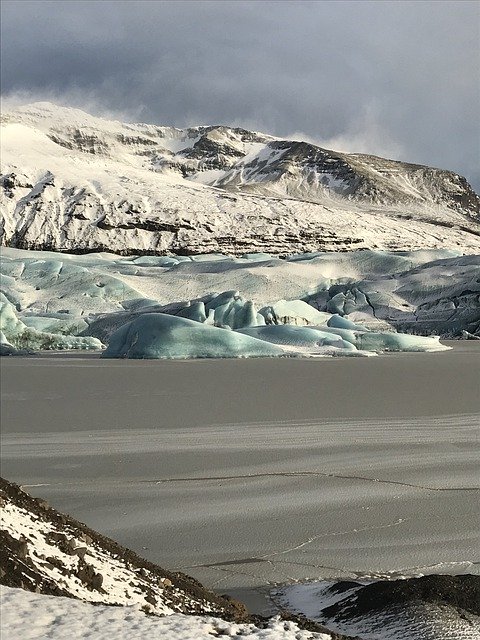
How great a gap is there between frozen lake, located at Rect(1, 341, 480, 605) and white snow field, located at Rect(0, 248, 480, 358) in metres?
5.02

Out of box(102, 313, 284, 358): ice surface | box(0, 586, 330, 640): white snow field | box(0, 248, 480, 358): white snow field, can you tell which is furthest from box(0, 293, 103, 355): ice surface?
box(0, 586, 330, 640): white snow field

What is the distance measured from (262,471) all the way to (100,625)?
323 cm

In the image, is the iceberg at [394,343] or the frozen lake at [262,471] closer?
the frozen lake at [262,471]

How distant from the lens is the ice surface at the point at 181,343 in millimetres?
14625

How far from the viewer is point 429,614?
7.64ft

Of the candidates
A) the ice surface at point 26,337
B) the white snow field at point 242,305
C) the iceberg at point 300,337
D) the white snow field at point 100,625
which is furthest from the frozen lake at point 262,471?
the ice surface at point 26,337

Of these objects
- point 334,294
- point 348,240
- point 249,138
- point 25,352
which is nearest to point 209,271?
point 334,294

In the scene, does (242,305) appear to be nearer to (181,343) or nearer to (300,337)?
(300,337)

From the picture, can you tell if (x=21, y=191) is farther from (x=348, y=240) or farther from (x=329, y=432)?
(x=329, y=432)

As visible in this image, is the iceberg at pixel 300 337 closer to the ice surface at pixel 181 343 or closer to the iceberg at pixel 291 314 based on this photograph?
the ice surface at pixel 181 343

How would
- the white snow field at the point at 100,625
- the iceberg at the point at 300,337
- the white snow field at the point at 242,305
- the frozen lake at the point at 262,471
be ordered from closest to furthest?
the white snow field at the point at 100,625, the frozen lake at the point at 262,471, the white snow field at the point at 242,305, the iceberg at the point at 300,337

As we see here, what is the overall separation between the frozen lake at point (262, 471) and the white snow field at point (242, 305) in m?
5.02

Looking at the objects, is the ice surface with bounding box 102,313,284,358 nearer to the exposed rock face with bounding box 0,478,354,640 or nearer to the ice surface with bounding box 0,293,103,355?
the ice surface with bounding box 0,293,103,355

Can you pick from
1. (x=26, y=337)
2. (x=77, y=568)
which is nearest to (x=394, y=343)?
(x=26, y=337)
